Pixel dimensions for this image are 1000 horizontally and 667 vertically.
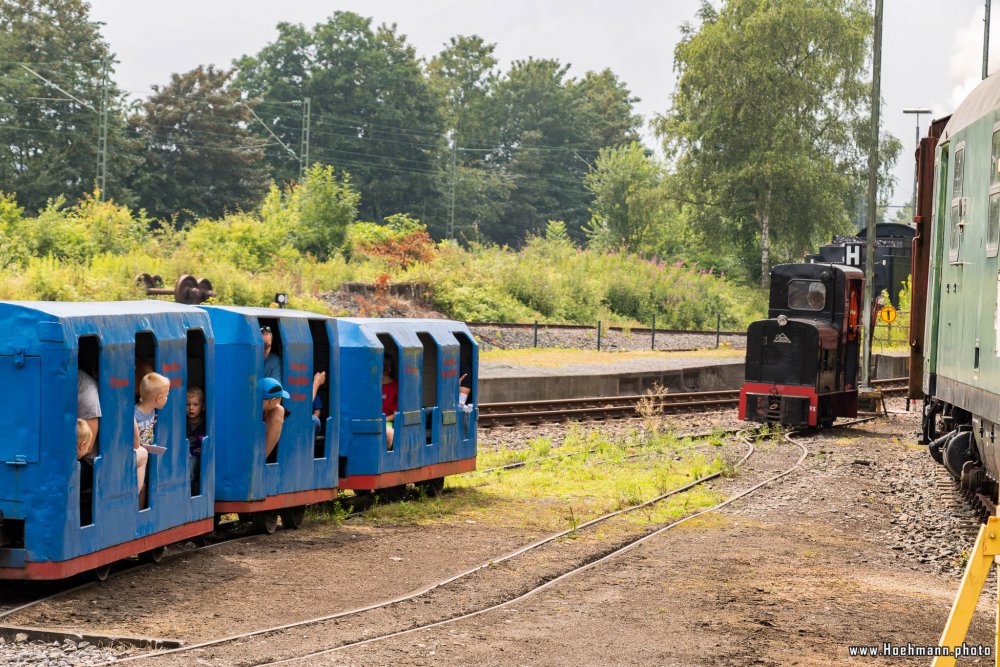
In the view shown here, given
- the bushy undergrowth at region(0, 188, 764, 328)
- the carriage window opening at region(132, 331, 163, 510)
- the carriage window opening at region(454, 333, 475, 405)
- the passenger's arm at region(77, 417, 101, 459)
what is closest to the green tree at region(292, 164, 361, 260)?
the bushy undergrowth at region(0, 188, 764, 328)

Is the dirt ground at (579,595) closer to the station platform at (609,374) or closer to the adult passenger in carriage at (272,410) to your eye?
the adult passenger in carriage at (272,410)

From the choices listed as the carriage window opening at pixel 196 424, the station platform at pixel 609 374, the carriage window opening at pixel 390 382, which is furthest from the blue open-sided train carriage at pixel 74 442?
the station platform at pixel 609 374

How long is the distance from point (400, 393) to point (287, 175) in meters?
65.6

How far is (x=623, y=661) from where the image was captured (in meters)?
7.41

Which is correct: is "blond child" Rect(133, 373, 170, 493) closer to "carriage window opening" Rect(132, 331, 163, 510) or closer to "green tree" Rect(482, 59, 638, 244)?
"carriage window opening" Rect(132, 331, 163, 510)

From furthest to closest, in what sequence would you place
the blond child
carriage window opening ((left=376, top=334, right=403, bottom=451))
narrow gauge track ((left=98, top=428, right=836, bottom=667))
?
carriage window opening ((left=376, top=334, right=403, bottom=451)) < the blond child < narrow gauge track ((left=98, top=428, right=836, bottom=667))

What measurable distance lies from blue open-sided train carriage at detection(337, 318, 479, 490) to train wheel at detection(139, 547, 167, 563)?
3452 mm

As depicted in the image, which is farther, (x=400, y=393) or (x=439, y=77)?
(x=439, y=77)

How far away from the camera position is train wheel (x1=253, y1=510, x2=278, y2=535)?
38.0 ft

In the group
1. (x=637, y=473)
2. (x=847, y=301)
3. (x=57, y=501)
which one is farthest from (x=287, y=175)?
(x=57, y=501)

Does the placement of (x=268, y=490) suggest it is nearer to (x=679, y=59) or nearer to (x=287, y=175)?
(x=679, y=59)

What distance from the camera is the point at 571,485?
52.5 ft

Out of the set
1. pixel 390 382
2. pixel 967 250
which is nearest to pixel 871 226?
pixel 390 382

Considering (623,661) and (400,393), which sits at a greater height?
(400,393)
